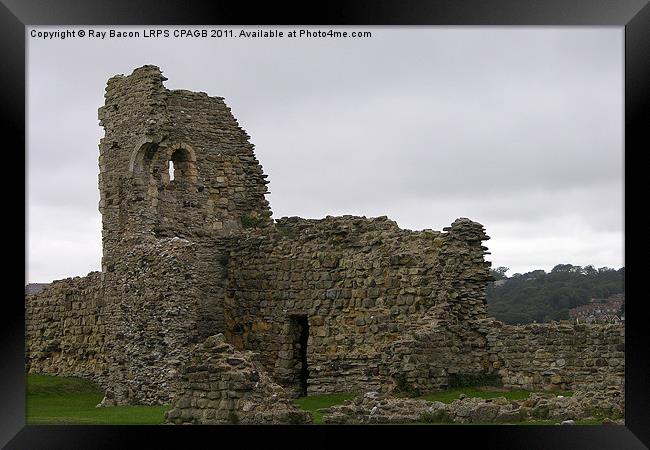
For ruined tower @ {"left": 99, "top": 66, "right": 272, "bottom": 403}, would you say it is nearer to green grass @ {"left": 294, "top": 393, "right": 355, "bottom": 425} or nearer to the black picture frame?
green grass @ {"left": 294, "top": 393, "right": 355, "bottom": 425}

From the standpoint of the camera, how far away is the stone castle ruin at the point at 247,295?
2602 cm

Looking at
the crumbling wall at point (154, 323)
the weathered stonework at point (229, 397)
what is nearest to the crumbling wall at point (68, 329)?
the crumbling wall at point (154, 323)

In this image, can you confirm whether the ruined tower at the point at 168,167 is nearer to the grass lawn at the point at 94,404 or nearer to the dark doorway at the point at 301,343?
the grass lawn at the point at 94,404

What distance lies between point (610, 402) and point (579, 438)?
16.3 feet

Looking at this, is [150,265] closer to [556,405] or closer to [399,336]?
[399,336]

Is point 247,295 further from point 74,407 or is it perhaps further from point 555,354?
point 555,354

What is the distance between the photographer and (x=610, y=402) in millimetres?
22031

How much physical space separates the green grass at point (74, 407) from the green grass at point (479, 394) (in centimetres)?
511

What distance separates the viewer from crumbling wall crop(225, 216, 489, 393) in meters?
26.8

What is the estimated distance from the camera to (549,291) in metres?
35.9

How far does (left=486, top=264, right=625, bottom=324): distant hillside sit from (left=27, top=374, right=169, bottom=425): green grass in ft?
31.9
